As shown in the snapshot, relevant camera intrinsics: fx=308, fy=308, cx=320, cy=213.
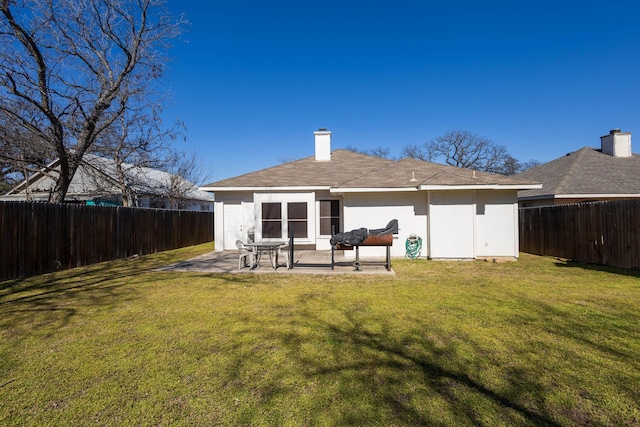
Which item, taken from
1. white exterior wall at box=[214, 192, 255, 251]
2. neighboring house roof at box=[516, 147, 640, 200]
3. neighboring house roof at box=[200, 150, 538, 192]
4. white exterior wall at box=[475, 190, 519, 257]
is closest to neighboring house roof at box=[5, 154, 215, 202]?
white exterior wall at box=[214, 192, 255, 251]

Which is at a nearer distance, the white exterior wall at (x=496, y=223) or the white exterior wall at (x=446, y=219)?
the white exterior wall at (x=446, y=219)

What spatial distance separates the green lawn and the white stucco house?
3849mm

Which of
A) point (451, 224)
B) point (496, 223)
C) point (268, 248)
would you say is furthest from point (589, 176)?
point (268, 248)

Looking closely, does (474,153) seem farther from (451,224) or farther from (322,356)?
(322,356)

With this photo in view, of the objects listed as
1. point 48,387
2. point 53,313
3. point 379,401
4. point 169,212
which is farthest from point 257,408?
point 169,212

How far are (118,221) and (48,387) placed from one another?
976 cm

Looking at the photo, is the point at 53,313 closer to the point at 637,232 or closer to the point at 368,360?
the point at 368,360

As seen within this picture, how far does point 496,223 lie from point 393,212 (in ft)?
11.7

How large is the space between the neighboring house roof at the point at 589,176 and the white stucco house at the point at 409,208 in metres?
5.62

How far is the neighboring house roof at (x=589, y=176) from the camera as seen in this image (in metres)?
13.8

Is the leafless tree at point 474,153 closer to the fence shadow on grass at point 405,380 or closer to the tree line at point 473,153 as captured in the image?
the tree line at point 473,153

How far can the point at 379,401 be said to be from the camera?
263 centimetres

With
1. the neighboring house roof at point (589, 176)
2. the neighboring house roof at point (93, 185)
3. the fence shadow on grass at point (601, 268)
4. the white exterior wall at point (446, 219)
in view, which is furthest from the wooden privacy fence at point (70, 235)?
the neighboring house roof at point (589, 176)

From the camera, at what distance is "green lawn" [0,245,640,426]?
8.24 ft
